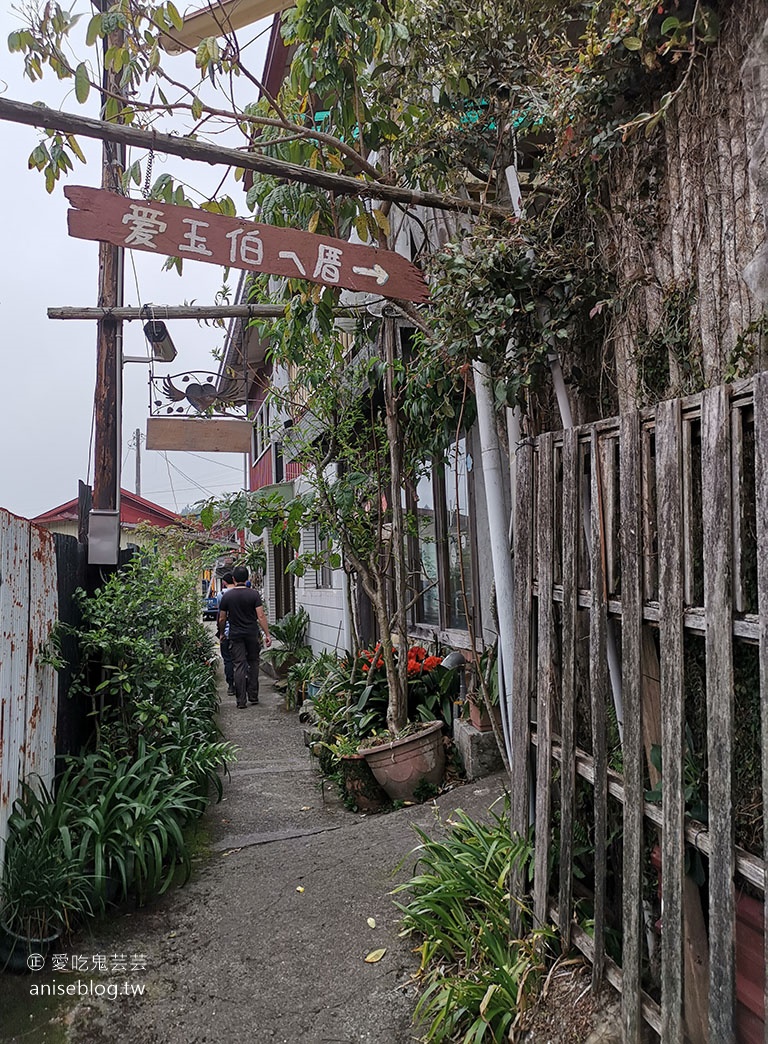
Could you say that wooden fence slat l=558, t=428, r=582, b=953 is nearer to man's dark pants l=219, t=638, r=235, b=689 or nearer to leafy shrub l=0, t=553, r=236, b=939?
leafy shrub l=0, t=553, r=236, b=939

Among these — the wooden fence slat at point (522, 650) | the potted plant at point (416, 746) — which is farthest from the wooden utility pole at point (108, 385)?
Result: the wooden fence slat at point (522, 650)

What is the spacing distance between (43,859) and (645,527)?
3.15m

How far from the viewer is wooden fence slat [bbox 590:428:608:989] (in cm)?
246

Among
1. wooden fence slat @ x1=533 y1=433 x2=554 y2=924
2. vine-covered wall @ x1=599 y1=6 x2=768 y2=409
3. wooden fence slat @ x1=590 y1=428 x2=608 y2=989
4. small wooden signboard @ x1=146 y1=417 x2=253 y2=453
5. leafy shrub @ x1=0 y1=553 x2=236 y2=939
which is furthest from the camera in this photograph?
small wooden signboard @ x1=146 y1=417 x2=253 y2=453

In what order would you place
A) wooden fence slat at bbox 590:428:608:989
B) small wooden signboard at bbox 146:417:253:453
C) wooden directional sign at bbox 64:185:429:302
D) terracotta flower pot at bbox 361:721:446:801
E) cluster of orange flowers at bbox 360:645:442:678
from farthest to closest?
1. small wooden signboard at bbox 146:417:253:453
2. cluster of orange flowers at bbox 360:645:442:678
3. terracotta flower pot at bbox 361:721:446:801
4. wooden directional sign at bbox 64:185:429:302
5. wooden fence slat at bbox 590:428:608:989

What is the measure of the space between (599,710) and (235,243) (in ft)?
8.59

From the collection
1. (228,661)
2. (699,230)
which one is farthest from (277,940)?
(228,661)

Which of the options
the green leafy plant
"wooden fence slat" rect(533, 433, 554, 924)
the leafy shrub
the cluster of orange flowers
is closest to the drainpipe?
"wooden fence slat" rect(533, 433, 554, 924)

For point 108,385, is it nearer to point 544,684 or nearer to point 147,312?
point 147,312

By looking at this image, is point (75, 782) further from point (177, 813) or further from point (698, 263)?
point (698, 263)

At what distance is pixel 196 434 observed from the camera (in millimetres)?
8562

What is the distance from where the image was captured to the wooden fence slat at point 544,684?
2.82 metres

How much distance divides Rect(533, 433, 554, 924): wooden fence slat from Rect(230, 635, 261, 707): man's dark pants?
24.7 ft

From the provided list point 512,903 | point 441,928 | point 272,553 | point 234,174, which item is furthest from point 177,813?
point 272,553
